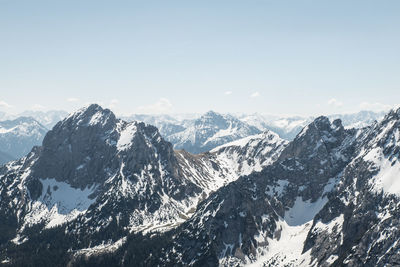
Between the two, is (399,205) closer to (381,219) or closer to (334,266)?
(381,219)

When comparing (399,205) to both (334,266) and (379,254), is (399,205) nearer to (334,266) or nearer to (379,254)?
(379,254)

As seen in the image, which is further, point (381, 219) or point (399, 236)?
point (381, 219)

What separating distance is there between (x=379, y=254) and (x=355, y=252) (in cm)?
1207

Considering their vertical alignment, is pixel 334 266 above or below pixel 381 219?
below

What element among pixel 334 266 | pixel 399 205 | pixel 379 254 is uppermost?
pixel 399 205

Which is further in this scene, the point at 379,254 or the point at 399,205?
the point at 399,205

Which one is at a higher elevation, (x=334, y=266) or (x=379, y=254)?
(x=379, y=254)

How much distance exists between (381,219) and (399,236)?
18227mm

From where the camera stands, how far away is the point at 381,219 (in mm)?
199750

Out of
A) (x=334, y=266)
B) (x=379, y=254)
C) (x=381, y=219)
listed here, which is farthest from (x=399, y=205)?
(x=334, y=266)

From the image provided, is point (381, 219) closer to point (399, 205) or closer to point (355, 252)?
point (399, 205)

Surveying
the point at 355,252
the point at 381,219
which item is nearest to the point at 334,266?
the point at 355,252

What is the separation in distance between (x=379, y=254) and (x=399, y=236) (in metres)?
12.8

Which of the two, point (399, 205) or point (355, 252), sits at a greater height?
point (399, 205)
